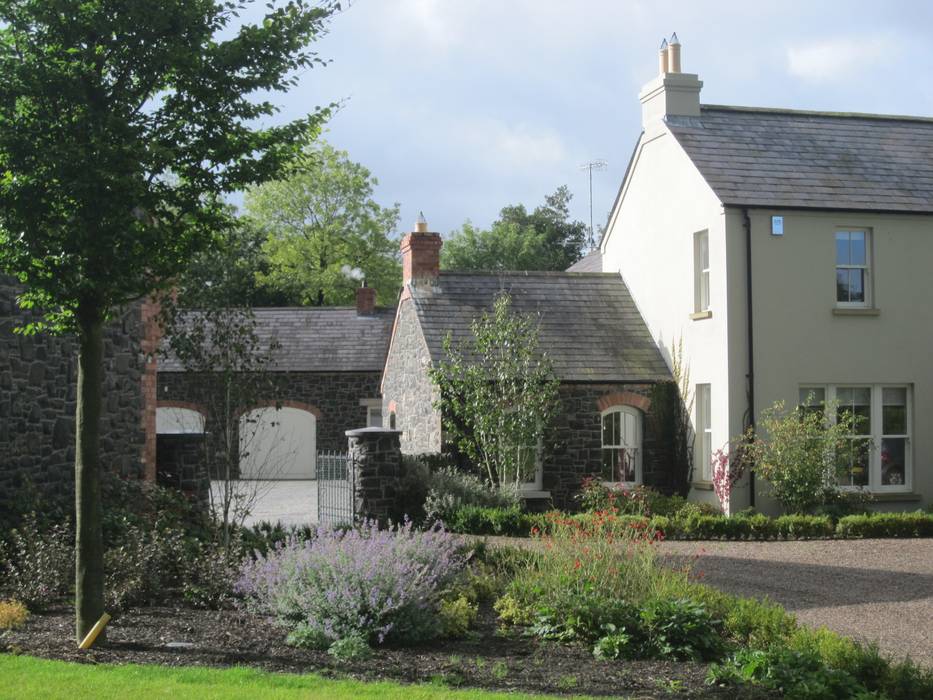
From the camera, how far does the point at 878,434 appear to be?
66.0 ft

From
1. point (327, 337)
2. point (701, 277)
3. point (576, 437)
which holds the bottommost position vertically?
point (576, 437)

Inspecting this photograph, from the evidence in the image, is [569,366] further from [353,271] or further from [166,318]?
[353,271]

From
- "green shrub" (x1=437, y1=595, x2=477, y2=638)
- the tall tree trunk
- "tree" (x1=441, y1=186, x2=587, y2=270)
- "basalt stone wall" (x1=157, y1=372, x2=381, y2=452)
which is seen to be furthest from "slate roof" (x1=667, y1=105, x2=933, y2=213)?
"tree" (x1=441, y1=186, x2=587, y2=270)

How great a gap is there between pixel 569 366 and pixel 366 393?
13126 mm

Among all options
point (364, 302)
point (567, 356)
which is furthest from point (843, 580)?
point (364, 302)

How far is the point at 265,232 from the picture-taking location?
49.8 m

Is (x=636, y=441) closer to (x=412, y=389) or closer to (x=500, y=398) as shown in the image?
(x=500, y=398)

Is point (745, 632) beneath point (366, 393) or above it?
beneath

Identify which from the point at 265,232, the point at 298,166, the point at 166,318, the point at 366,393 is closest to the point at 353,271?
the point at 265,232

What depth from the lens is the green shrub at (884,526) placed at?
17438mm

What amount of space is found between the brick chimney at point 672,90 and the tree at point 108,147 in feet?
46.6

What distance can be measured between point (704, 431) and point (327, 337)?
1627cm

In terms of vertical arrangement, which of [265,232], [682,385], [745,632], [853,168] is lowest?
[745,632]

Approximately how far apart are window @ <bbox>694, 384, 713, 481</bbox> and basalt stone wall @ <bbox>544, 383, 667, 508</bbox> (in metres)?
1.01
